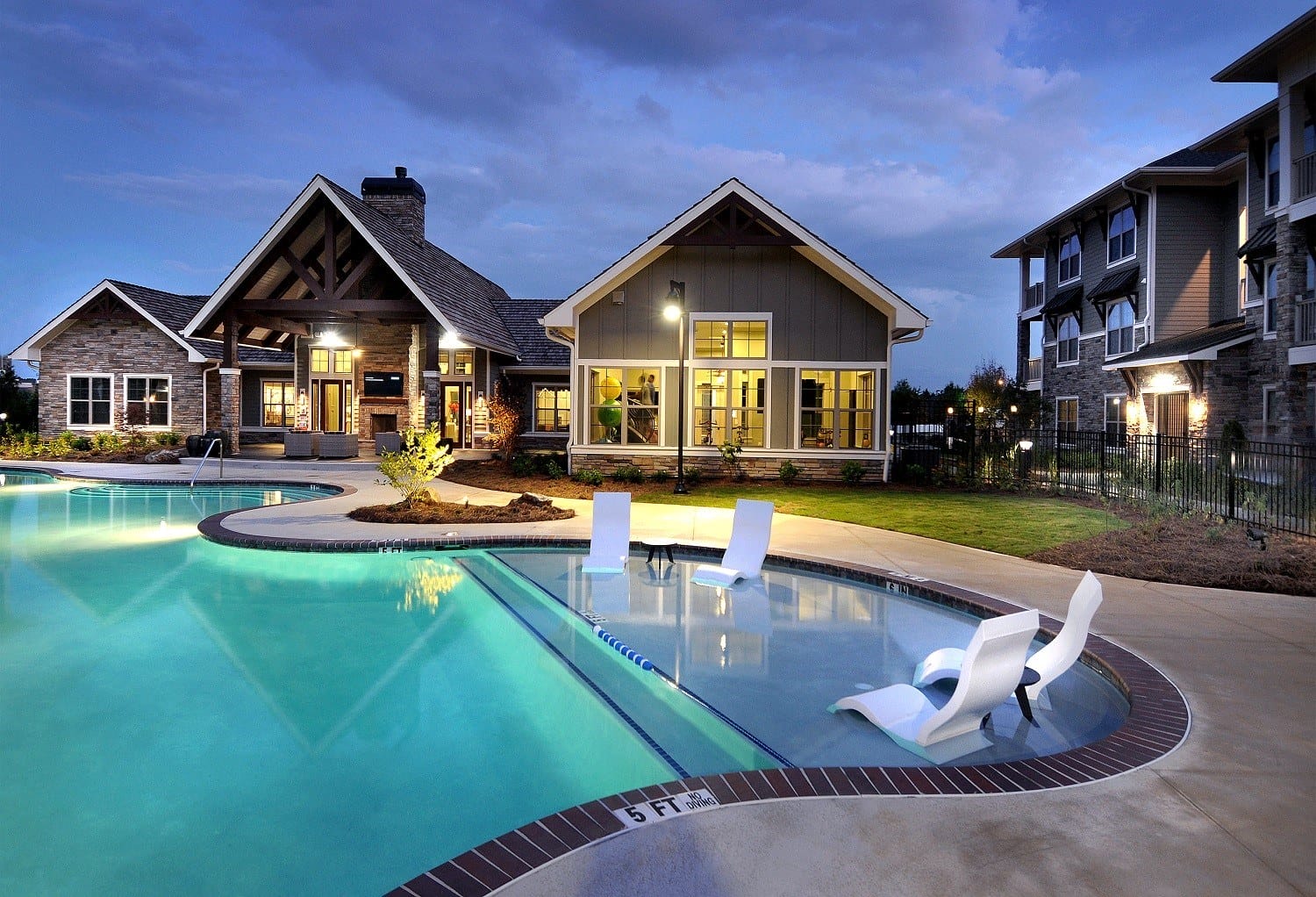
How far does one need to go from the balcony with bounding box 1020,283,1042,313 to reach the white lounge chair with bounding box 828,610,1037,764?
31.5m

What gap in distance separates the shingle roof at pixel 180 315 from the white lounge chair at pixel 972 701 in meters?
25.5

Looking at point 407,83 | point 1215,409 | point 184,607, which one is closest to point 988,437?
point 1215,409

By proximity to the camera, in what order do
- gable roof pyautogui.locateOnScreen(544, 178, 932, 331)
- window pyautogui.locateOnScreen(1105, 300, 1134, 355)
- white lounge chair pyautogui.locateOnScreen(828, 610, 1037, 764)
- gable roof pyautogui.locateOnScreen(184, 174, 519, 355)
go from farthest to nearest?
1. window pyautogui.locateOnScreen(1105, 300, 1134, 355)
2. gable roof pyautogui.locateOnScreen(184, 174, 519, 355)
3. gable roof pyautogui.locateOnScreen(544, 178, 932, 331)
4. white lounge chair pyautogui.locateOnScreen(828, 610, 1037, 764)

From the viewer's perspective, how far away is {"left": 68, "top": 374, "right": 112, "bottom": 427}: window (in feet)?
87.0

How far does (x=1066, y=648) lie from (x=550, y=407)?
931 inches

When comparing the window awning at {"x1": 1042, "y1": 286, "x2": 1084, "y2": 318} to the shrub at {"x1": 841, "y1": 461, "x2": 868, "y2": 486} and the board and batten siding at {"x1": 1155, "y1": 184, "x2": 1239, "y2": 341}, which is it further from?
the shrub at {"x1": 841, "y1": 461, "x2": 868, "y2": 486}

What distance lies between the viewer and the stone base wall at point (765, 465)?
1828cm

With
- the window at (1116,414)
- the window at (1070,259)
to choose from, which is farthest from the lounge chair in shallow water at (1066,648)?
the window at (1070,259)

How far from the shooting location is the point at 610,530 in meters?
9.59

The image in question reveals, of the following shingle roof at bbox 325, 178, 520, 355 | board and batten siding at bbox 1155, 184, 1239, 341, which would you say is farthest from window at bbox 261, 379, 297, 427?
board and batten siding at bbox 1155, 184, 1239, 341

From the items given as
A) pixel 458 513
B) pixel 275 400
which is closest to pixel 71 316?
pixel 275 400

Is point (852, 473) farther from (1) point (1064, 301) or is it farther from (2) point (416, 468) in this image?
(1) point (1064, 301)

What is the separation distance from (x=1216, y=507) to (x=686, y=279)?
36.4 ft

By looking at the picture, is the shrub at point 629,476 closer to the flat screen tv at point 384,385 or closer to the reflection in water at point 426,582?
the reflection in water at point 426,582
